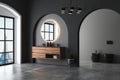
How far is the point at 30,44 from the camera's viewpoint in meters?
11.2

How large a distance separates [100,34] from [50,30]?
351cm

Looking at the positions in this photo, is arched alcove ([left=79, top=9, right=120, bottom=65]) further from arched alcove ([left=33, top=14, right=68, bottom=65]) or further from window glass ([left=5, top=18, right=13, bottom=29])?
window glass ([left=5, top=18, right=13, bottom=29])

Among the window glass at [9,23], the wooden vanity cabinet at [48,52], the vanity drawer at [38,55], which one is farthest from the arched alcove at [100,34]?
the window glass at [9,23]

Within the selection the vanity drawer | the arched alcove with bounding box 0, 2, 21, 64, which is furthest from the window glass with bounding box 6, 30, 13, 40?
the vanity drawer

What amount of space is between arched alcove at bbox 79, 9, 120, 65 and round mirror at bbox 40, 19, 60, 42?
2.50m

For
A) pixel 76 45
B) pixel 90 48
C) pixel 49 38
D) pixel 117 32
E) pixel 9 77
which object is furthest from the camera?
pixel 90 48

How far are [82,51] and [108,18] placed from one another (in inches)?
104

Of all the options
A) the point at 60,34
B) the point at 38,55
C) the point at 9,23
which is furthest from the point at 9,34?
the point at 60,34

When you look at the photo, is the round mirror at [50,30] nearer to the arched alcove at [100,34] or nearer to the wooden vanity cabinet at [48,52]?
the wooden vanity cabinet at [48,52]

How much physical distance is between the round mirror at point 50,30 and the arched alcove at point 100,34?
2497mm

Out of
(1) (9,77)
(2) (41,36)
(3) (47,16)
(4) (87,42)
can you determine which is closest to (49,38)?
(2) (41,36)

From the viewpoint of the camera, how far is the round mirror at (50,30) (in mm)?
10594

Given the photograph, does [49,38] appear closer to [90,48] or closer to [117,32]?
[90,48]

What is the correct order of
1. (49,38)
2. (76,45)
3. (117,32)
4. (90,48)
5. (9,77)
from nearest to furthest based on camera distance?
(9,77), (76,45), (49,38), (117,32), (90,48)
